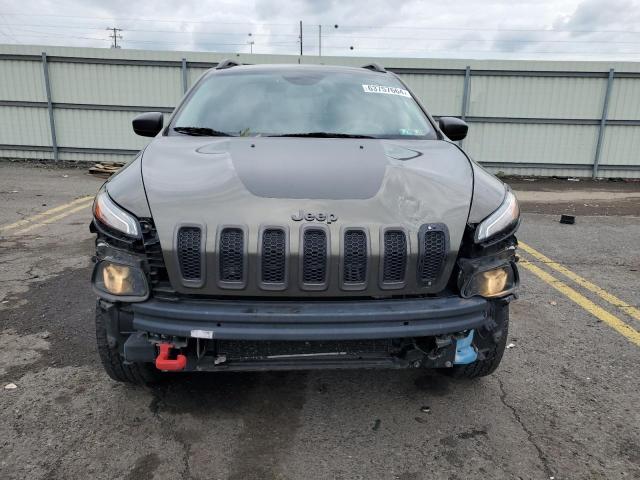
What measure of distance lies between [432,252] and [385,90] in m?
1.85

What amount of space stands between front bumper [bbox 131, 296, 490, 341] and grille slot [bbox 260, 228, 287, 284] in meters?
0.14

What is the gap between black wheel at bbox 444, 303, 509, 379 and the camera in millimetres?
2369

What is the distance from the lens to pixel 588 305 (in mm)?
4246

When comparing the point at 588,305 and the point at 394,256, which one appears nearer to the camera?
the point at 394,256

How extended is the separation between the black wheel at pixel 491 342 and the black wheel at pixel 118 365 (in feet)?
5.40

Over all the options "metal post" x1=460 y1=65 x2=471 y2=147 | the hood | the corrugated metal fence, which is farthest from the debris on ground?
the hood

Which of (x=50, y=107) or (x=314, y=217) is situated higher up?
(x=314, y=217)

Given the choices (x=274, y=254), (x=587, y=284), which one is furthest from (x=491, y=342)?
(x=587, y=284)

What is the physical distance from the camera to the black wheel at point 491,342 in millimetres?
2369

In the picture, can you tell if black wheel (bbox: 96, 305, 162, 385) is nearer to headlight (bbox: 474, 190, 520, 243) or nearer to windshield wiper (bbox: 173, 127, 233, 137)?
windshield wiper (bbox: 173, 127, 233, 137)

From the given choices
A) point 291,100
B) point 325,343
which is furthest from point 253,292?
point 291,100

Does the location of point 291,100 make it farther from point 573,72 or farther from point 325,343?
point 573,72

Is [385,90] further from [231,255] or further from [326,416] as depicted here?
[326,416]

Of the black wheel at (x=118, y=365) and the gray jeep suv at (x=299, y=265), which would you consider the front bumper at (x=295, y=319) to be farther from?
the black wheel at (x=118, y=365)
